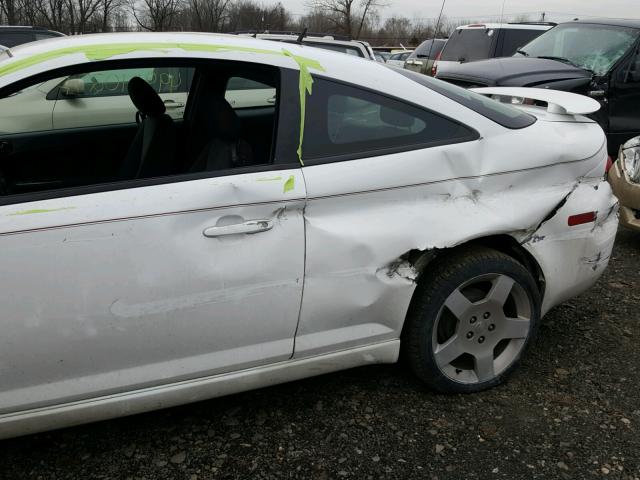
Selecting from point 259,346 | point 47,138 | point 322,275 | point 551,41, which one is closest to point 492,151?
point 322,275

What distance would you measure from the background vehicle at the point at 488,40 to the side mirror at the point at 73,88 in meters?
6.43

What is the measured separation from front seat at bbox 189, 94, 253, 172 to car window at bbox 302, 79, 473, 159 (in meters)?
0.31

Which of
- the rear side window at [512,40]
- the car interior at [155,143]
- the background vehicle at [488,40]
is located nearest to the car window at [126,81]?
the car interior at [155,143]

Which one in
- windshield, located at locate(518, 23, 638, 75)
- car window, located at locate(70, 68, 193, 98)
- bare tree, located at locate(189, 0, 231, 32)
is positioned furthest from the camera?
bare tree, located at locate(189, 0, 231, 32)

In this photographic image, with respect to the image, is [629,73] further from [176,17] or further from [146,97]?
[176,17]

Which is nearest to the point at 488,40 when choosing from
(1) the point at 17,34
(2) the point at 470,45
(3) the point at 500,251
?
(2) the point at 470,45

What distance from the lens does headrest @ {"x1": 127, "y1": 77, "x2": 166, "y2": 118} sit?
2.93 metres

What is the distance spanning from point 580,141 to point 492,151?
53 centimetres

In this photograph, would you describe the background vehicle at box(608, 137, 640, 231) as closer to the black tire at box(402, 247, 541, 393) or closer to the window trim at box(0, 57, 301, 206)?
the black tire at box(402, 247, 541, 393)

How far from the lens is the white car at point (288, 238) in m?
1.95

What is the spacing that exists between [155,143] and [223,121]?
0.37 metres

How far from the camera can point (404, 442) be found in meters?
2.36

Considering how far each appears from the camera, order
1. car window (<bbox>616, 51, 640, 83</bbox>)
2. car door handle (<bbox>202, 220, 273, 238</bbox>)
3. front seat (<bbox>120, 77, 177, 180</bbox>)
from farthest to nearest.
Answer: car window (<bbox>616, 51, 640, 83</bbox>) → front seat (<bbox>120, 77, 177, 180</bbox>) → car door handle (<bbox>202, 220, 273, 238</bbox>)

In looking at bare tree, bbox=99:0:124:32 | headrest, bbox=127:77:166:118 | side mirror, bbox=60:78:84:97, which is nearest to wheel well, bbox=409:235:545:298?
headrest, bbox=127:77:166:118
